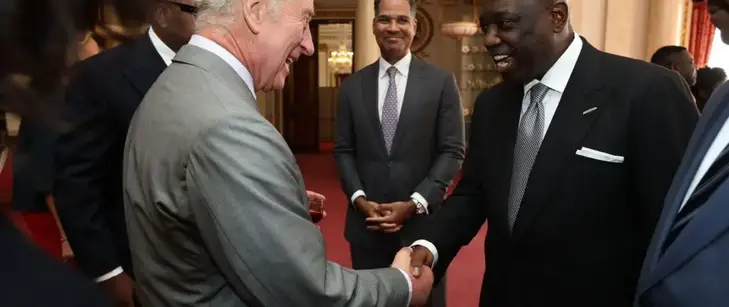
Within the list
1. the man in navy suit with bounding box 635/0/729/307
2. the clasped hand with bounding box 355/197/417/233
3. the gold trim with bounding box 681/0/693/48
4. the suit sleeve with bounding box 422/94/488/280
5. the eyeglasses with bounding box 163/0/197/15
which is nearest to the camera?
the man in navy suit with bounding box 635/0/729/307

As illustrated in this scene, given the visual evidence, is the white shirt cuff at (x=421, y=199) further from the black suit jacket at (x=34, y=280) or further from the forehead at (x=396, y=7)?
the black suit jacket at (x=34, y=280)

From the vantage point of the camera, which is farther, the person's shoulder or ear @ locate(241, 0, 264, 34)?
the person's shoulder

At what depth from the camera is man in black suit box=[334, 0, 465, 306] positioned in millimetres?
3207

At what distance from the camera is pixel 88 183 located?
80.0 inches

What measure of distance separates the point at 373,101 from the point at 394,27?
369 millimetres

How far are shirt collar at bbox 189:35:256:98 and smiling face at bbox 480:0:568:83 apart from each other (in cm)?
81

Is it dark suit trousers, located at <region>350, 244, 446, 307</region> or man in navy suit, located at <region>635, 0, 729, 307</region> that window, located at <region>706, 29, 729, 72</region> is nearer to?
dark suit trousers, located at <region>350, 244, 446, 307</region>

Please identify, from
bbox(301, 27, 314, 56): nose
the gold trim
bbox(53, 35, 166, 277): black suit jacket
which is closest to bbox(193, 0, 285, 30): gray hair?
bbox(301, 27, 314, 56): nose

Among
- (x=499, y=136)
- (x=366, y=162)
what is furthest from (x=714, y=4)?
(x=366, y=162)

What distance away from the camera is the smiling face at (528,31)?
188cm

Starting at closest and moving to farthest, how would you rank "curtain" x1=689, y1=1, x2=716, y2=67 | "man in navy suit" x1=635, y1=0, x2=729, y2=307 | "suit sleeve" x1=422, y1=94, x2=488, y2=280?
"man in navy suit" x1=635, y1=0, x2=729, y2=307
"suit sleeve" x1=422, y1=94, x2=488, y2=280
"curtain" x1=689, y1=1, x2=716, y2=67

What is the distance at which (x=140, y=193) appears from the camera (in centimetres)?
139

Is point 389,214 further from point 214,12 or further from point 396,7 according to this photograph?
point 214,12

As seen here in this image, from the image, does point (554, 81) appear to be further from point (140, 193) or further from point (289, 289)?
point (140, 193)
